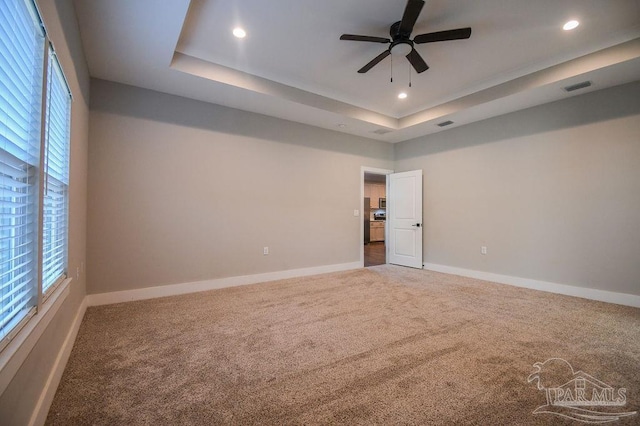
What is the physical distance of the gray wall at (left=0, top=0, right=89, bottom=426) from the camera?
3.76 feet

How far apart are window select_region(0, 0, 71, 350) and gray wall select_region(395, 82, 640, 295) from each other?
5.35 metres

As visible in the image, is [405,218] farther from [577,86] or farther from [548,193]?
[577,86]

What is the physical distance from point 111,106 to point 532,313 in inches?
217

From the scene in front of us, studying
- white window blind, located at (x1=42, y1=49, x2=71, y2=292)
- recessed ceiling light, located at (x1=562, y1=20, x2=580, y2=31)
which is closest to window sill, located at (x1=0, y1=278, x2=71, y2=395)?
white window blind, located at (x1=42, y1=49, x2=71, y2=292)

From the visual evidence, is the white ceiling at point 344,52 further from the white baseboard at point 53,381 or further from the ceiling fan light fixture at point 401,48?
the white baseboard at point 53,381

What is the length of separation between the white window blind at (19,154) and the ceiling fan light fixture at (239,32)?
1.74 meters

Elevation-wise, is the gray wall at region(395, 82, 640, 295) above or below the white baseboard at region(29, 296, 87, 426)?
above

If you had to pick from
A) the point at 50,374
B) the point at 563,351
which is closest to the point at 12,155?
the point at 50,374

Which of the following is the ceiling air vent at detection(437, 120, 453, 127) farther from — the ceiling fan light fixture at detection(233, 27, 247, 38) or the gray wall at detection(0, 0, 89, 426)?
the gray wall at detection(0, 0, 89, 426)

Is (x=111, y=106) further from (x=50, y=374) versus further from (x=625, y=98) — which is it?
(x=625, y=98)

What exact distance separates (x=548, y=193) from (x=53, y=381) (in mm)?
5572

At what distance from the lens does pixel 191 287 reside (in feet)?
12.3

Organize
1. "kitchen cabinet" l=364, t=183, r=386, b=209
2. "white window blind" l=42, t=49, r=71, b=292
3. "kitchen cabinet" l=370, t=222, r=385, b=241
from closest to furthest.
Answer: "white window blind" l=42, t=49, r=71, b=292 → "kitchen cabinet" l=370, t=222, r=385, b=241 → "kitchen cabinet" l=364, t=183, r=386, b=209

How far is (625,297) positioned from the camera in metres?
3.27
